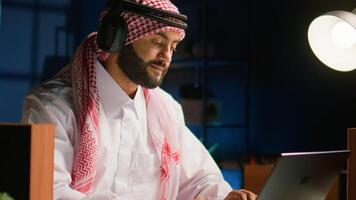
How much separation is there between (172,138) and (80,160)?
0.42 metres

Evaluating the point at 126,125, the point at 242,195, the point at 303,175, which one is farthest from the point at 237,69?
the point at 303,175

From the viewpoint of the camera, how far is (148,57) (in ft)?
6.91

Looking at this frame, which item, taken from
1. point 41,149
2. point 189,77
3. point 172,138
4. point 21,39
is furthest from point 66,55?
point 41,149

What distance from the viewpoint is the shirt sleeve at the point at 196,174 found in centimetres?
220

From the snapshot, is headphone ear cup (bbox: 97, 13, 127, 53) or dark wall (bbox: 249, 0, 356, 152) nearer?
headphone ear cup (bbox: 97, 13, 127, 53)

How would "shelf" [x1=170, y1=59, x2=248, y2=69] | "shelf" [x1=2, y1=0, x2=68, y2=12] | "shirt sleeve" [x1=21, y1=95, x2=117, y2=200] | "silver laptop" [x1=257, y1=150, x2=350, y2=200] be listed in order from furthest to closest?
"shelf" [x1=170, y1=59, x2=248, y2=69]
"shelf" [x1=2, y1=0, x2=68, y2=12]
"shirt sleeve" [x1=21, y1=95, x2=117, y2=200]
"silver laptop" [x1=257, y1=150, x2=350, y2=200]

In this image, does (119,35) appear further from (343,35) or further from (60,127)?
(343,35)

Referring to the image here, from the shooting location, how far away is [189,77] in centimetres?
503

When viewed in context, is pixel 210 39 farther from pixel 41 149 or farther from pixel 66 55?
pixel 41 149

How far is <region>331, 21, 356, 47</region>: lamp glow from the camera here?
2.13 metres

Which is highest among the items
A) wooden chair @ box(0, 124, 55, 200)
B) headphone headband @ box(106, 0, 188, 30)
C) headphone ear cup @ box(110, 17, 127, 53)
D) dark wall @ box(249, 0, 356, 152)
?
headphone headband @ box(106, 0, 188, 30)

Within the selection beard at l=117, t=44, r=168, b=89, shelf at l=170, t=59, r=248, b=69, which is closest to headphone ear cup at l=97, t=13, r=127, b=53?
beard at l=117, t=44, r=168, b=89

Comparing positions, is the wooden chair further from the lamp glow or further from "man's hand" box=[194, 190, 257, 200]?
the lamp glow

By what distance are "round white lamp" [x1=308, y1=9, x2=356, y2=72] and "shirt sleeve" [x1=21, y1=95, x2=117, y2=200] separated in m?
0.85
